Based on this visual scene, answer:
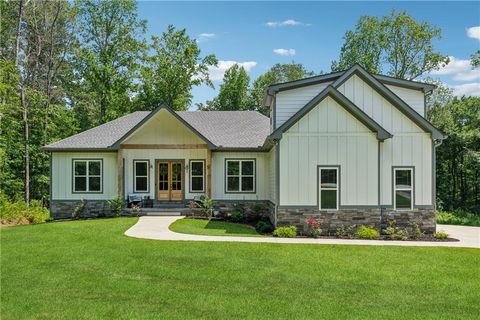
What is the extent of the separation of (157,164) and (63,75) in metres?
19.3

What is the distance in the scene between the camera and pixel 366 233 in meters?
12.8

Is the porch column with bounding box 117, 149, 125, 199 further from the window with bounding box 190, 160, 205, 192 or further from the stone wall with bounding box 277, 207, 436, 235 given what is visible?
the stone wall with bounding box 277, 207, 436, 235

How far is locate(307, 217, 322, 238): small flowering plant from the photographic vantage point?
1295 cm

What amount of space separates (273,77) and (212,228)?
30674 mm

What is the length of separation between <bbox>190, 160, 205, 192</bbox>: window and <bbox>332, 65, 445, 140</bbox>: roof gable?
764cm

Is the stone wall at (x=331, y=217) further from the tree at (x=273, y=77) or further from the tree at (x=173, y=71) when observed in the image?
the tree at (x=273, y=77)

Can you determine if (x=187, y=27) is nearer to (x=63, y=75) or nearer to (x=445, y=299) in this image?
(x=63, y=75)

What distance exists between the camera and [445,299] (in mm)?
6652

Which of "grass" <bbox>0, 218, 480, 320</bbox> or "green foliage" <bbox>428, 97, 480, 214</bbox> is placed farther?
"green foliage" <bbox>428, 97, 480, 214</bbox>

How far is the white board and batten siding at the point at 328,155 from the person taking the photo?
13438 millimetres

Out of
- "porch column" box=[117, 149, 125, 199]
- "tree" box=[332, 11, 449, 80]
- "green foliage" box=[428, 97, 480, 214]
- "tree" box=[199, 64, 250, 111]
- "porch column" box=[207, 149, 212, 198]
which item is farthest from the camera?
"tree" box=[199, 64, 250, 111]

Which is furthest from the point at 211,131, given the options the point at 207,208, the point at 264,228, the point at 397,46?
the point at 397,46

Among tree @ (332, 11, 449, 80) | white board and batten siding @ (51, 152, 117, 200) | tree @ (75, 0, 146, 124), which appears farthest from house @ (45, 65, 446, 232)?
tree @ (332, 11, 449, 80)

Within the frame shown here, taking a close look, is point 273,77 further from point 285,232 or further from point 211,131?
point 285,232
